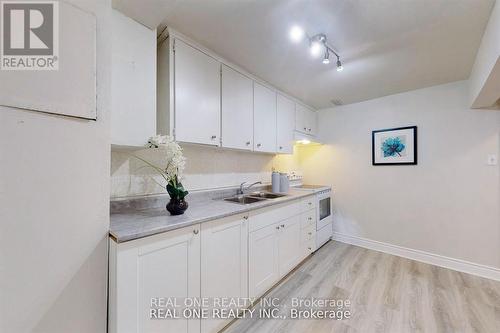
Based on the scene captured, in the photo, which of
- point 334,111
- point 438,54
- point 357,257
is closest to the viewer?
point 438,54

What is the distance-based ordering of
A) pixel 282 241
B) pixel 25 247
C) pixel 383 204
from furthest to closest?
1. pixel 383 204
2. pixel 282 241
3. pixel 25 247

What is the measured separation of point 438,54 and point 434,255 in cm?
236

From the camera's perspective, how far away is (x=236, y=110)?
2.01 m

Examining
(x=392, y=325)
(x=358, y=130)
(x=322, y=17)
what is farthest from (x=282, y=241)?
(x=358, y=130)

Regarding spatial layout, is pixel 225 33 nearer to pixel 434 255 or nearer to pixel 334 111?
pixel 334 111

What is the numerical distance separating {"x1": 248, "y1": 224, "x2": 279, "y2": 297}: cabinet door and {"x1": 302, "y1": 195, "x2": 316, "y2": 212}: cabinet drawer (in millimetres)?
684

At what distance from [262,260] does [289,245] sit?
0.51 metres

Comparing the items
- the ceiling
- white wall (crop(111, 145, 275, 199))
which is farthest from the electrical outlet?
white wall (crop(111, 145, 275, 199))

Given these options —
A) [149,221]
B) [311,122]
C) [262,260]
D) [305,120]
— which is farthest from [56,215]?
[311,122]

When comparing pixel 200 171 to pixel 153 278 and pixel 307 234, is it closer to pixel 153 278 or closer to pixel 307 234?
pixel 153 278

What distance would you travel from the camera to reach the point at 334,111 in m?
3.38

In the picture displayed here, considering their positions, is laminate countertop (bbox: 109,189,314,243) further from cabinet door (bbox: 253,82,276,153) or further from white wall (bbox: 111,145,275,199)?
cabinet door (bbox: 253,82,276,153)

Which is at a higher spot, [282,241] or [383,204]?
[383,204]
